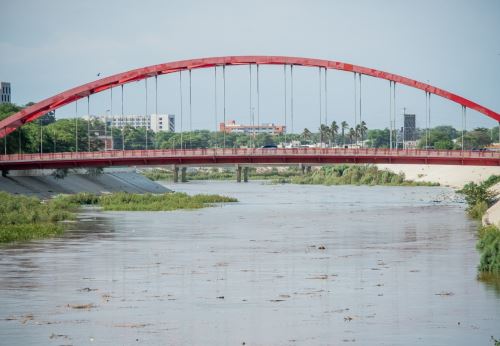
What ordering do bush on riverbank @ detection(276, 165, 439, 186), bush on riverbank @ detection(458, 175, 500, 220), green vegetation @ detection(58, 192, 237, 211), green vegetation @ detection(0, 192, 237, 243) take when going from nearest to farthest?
green vegetation @ detection(0, 192, 237, 243)
bush on riverbank @ detection(458, 175, 500, 220)
green vegetation @ detection(58, 192, 237, 211)
bush on riverbank @ detection(276, 165, 439, 186)

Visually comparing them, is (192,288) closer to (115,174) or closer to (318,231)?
(318,231)

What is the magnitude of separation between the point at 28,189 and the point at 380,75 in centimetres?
3386

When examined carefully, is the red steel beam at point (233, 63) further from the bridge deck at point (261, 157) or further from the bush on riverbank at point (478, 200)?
the bush on riverbank at point (478, 200)

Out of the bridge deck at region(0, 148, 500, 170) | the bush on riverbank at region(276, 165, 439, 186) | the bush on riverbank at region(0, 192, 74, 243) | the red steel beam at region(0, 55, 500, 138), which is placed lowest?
the bush on riverbank at region(276, 165, 439, 186)

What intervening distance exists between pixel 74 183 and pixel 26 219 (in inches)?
2048

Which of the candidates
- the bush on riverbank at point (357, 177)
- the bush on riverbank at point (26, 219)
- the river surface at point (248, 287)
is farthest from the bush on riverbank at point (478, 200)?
the bush on riverbank at point (357, 177)

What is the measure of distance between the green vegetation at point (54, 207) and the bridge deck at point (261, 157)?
11.0ft

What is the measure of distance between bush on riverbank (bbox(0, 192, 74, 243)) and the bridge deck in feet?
52.7

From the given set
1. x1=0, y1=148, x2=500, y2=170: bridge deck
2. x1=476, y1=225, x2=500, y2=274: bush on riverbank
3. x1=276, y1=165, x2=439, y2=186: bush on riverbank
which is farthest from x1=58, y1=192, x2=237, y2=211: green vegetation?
x1=276, y1=165, x2=439, y2=186: bush on riverbank

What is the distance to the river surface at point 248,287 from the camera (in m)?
30.6

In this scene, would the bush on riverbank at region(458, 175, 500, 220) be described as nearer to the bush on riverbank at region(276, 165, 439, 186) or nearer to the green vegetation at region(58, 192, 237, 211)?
the green vegetation at region(58, 192, 237, 211)

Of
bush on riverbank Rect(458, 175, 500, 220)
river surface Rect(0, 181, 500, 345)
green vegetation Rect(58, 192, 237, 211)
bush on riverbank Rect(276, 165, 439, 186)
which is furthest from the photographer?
bush on riverbank Rect(276, 165, 439, 186)

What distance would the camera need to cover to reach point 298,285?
131ft

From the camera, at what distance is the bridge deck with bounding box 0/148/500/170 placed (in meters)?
94.7
